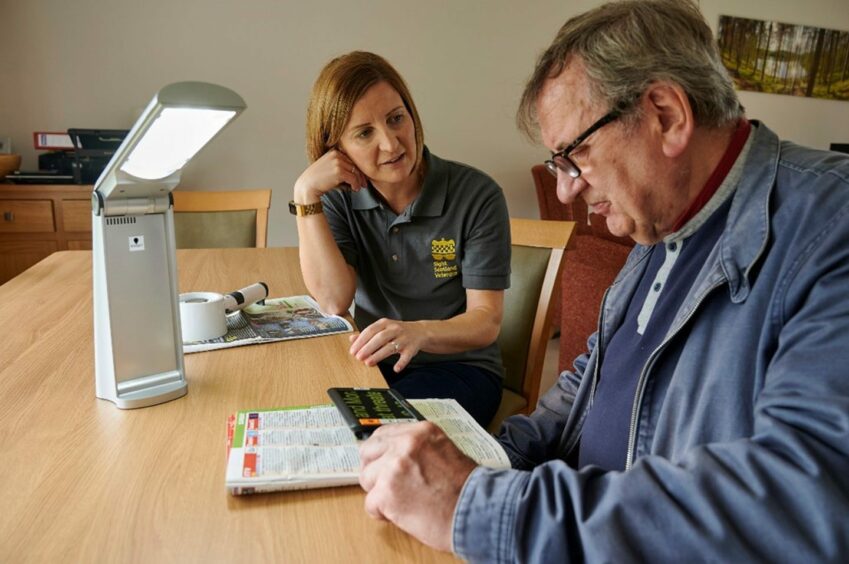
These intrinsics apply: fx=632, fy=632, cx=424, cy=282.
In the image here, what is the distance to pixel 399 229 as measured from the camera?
5.10ft

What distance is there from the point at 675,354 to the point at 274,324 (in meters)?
0.82

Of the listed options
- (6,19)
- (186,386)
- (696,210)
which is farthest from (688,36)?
(6,19)

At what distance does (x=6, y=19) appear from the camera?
3.57m

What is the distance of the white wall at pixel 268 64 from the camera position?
3676 millimetres

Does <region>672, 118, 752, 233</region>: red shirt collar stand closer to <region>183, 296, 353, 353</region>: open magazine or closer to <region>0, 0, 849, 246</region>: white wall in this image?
<region>183, 296, 353, 353</region>: open magazine

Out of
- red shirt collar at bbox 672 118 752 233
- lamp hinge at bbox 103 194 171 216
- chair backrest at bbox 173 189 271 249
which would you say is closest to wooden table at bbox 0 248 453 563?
lamp hinge at bbox 103 194 171 216

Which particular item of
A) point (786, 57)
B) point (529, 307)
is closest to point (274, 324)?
point (529, 307)

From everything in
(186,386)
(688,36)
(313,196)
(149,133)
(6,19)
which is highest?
(6,19)

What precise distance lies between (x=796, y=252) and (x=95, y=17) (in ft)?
13.4

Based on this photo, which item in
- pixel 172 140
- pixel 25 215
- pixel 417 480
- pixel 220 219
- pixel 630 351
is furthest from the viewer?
pixel 25 215

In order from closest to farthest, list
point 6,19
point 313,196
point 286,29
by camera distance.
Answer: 1. point 313,196
2. point 6,19
3. point 286,29

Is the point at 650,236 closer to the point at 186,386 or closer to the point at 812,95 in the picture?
the point at 186,386

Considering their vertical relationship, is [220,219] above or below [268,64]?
below

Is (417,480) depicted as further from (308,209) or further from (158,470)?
(308,209)
